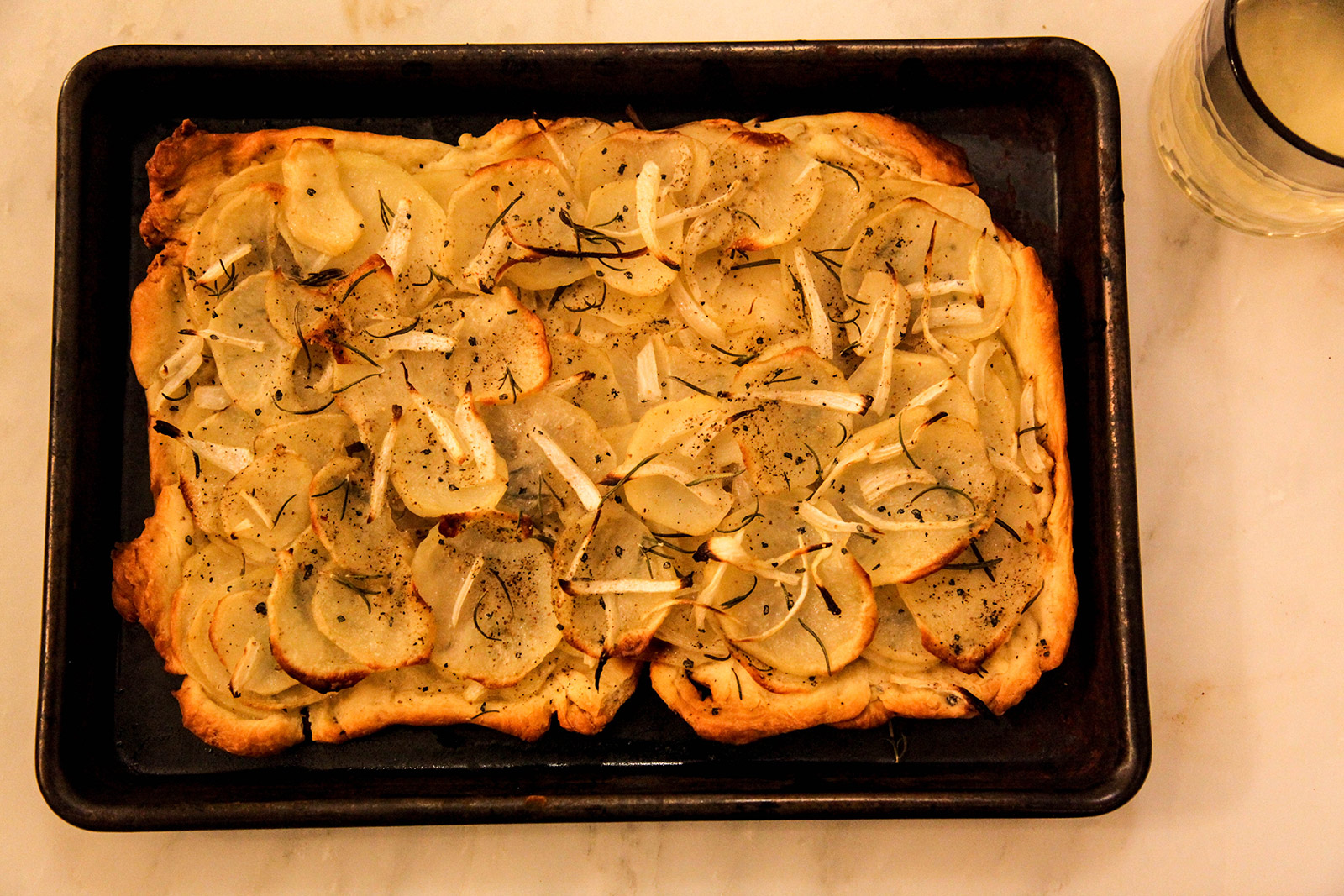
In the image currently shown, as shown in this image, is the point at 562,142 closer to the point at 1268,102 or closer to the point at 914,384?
the point at 914,384

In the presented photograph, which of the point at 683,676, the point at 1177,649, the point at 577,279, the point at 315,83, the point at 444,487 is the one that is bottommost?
the point at 1177,649

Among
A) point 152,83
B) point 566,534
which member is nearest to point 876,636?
point 566,534

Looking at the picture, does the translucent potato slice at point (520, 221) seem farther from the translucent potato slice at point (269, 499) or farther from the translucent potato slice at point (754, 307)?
the translucent potato slice at point (269, 499)

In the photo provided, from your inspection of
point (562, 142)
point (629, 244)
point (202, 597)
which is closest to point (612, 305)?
point (629, 244)

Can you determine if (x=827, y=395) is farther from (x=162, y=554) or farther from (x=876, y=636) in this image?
(x=162, y=554)

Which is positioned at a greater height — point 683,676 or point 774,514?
point 774,514

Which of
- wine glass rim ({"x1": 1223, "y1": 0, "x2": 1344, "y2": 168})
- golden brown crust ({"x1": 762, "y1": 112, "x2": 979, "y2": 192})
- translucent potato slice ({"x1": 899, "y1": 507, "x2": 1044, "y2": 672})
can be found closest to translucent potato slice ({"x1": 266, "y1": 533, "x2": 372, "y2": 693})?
translucent potato slice ({"x1": 899, "y1": 507, "x2": 1044, "y2": 672})
